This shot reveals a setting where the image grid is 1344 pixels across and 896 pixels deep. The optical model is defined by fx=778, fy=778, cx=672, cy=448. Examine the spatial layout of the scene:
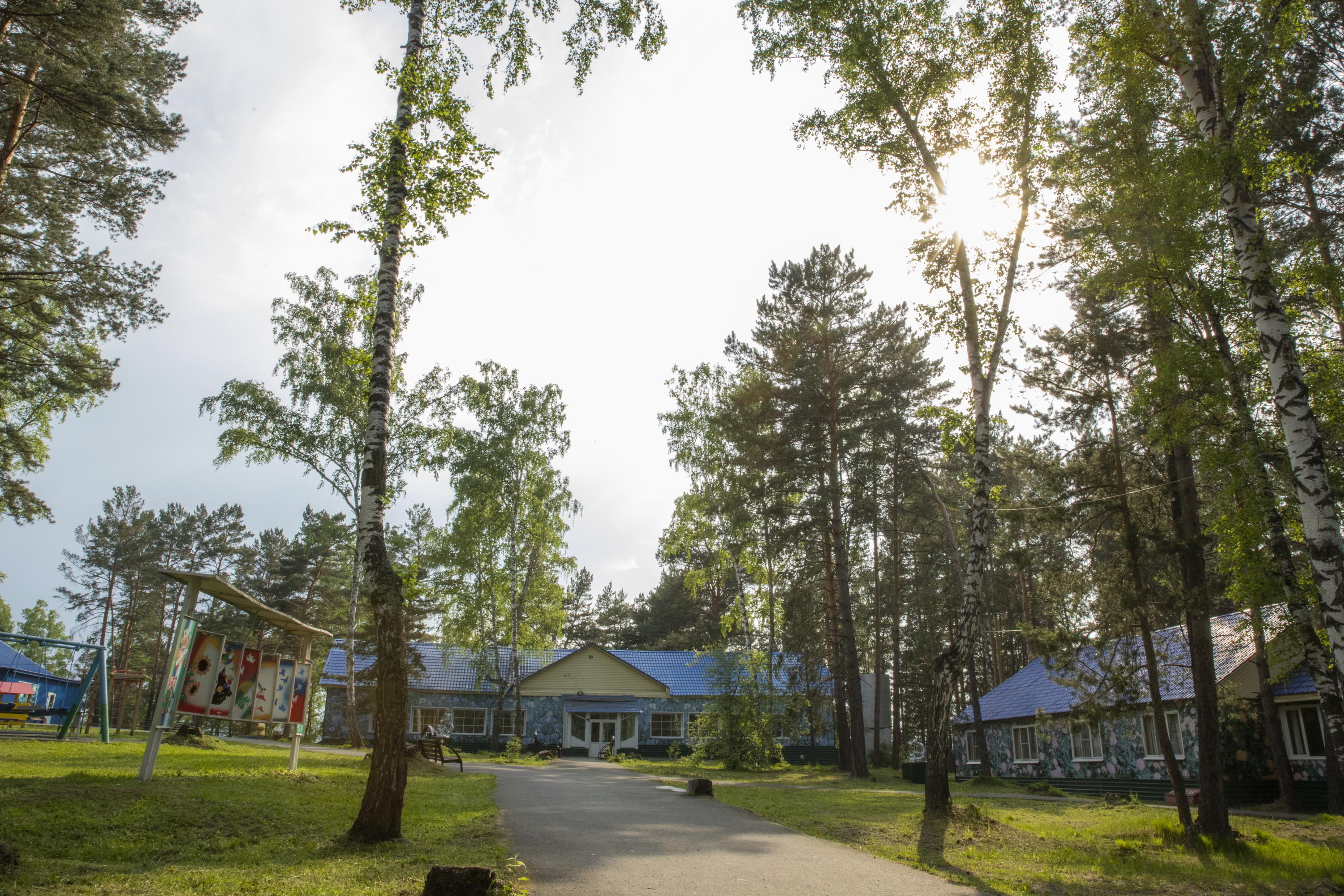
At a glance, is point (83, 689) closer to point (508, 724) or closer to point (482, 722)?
point (482, 722)

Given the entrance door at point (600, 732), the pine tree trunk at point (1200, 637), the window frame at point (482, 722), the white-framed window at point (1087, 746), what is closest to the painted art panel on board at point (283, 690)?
the pine tree trunk at point (1200, 637)

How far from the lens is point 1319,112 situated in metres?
12.9

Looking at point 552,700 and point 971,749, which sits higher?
point 552,700

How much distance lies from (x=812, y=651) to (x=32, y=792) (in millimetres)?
22015

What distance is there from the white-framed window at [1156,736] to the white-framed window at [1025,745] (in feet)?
15.4

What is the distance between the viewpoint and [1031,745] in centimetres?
2558

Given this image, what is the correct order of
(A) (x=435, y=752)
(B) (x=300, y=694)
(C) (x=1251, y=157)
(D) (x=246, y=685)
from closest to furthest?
(C) (x=1251, y=157) < (D) (x=246, y=685) < (B) (x=300, y=694) < (A) (x=435, y=752)

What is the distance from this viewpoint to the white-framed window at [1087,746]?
22.3 metres

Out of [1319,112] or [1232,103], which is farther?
[1319,112]

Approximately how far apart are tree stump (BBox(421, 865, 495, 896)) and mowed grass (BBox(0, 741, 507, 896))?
0.31 meters

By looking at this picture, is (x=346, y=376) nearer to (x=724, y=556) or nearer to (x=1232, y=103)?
(x=724, y=556)

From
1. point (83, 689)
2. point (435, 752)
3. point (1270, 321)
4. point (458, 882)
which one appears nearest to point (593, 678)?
point (435, 752)

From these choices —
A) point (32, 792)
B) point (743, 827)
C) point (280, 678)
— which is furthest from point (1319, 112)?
point (32, 792)

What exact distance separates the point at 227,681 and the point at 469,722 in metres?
26.8
